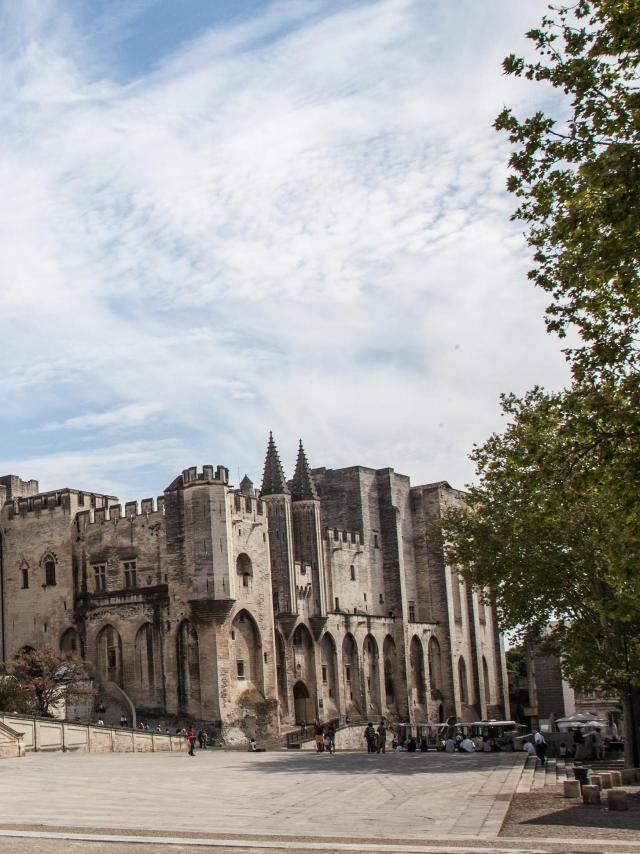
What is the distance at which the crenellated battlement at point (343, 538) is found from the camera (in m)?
65.4

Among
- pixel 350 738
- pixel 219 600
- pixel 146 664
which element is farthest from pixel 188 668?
pixel 350 738

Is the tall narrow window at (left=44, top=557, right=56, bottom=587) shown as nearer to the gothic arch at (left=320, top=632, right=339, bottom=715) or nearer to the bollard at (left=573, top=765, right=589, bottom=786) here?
the gothic arch at (left=320, top=632, right=339, bottom=715)

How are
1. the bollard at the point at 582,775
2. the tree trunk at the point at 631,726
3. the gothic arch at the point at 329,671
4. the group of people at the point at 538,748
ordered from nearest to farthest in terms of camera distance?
1. the bollard at the point at 582,775
2. the tree trunk at the point at 631,726
3. the group of people at the point at 538,748
4. the gothic arch at the point at 329,671

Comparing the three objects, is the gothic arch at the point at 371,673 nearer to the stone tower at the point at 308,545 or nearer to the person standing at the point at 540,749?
the stone tower at the point at 308,545

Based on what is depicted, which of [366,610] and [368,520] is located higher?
[368,520]

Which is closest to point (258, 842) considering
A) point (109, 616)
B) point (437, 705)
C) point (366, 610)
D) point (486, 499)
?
point (486, 499)

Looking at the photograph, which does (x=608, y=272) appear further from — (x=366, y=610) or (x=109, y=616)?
(x=366, y=610)

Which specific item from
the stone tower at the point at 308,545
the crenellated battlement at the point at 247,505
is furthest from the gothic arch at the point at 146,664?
the stone tower at the point at 308,545

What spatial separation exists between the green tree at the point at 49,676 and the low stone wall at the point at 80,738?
421 cm

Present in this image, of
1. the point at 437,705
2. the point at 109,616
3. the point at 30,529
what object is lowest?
the point at 437,705

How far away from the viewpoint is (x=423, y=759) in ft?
123

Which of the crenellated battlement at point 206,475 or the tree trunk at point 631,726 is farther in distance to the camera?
the crenellated battlement at point 206,475

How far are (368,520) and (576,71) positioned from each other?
55.0 m

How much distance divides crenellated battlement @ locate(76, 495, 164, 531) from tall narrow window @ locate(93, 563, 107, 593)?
2253 millimetres
